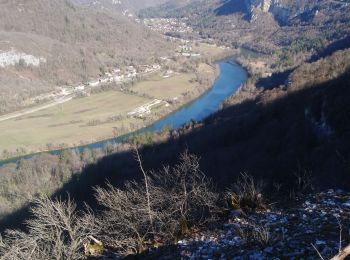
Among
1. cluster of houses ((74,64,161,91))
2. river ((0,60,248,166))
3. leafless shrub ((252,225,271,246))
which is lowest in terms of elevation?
river ((0,60,248,166))

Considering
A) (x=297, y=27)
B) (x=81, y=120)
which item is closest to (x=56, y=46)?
(x=81, y=120)

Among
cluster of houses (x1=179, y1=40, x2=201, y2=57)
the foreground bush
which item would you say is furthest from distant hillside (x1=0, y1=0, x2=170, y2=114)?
the foreground bush

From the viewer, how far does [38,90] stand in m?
119

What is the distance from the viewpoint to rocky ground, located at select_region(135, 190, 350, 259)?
7.78 meters

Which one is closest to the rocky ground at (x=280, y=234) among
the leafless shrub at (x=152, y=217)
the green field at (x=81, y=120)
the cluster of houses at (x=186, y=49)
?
the leafless shrub at (x=152, y=217)

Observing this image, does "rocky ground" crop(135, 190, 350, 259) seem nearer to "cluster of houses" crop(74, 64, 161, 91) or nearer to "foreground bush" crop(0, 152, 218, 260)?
"foreground bush" crop(0, 152, 218, 260)

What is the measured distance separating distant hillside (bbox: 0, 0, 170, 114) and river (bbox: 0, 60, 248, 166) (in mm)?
40482

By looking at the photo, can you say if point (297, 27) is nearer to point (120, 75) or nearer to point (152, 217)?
point (120, 75)

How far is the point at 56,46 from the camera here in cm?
15562

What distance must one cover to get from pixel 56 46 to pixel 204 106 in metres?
86.3

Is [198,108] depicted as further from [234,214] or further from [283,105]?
[234,214]

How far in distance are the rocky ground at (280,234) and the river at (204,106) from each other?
193ft

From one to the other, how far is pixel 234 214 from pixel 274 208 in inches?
40.1

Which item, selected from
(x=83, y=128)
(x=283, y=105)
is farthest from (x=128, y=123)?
(x=283, y=105)
